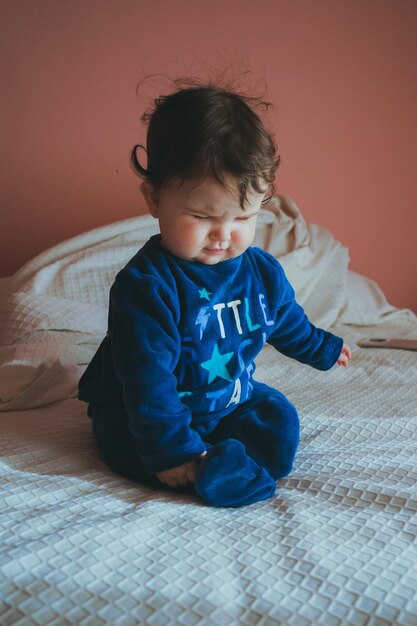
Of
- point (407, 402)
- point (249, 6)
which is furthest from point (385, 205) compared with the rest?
point (407, 402)

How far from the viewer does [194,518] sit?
804 millimetres

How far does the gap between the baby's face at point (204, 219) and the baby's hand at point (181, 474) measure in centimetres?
29

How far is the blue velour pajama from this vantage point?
2.80 ft

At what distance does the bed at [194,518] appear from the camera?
0.63 meters

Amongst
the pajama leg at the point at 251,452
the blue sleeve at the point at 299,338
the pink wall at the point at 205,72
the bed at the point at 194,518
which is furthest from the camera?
the pink wall at the point at 205,72

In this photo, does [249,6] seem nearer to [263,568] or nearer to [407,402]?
[407,402]

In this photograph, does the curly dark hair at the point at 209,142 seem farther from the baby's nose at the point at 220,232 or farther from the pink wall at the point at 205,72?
the pink wall at the point at 205,72

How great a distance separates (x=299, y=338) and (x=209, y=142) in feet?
1.35

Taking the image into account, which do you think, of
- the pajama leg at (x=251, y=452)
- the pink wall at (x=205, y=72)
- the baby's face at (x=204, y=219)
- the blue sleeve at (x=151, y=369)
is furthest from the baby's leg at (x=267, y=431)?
the pink wall at (x=205, y=72)

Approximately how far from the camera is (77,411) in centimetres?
124

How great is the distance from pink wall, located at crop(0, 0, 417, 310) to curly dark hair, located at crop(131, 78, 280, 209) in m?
1.02

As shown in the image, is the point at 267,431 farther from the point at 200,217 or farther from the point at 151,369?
the point at 200,217

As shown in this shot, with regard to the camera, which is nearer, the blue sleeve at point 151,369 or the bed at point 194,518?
the bed at point 194,518

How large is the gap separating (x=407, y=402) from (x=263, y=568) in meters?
0.65
